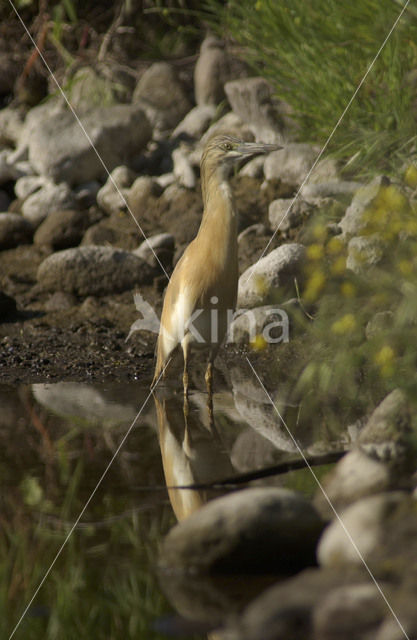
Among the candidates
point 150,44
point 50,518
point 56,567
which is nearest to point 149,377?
point 50,518

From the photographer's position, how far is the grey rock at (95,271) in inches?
249

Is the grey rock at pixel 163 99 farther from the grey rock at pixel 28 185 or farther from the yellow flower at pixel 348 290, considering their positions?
the yellow flower at pixel 348 290

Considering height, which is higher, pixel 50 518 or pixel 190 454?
pixel 50 518

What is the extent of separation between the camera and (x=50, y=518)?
9.10ft

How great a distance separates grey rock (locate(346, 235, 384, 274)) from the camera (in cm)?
432

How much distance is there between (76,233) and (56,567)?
5.16 m

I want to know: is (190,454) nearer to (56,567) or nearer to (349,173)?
(56,567)

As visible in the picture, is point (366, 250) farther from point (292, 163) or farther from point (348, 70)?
point (292, 163)

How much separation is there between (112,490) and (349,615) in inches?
47.4

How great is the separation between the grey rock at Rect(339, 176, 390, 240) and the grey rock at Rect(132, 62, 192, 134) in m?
3.87

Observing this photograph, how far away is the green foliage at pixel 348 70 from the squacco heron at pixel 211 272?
1803mm

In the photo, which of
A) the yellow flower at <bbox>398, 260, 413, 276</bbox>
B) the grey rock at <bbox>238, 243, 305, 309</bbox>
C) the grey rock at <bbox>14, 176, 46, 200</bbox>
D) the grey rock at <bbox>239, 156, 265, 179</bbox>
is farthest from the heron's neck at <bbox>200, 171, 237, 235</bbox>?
the grey rock at <bbox>14, 176, 46, 200</bbox>

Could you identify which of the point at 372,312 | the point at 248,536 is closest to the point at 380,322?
the point at 372,312

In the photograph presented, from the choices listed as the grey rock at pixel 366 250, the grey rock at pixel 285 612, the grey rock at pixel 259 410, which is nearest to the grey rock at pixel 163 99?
the grey rock at pixel 366 250
